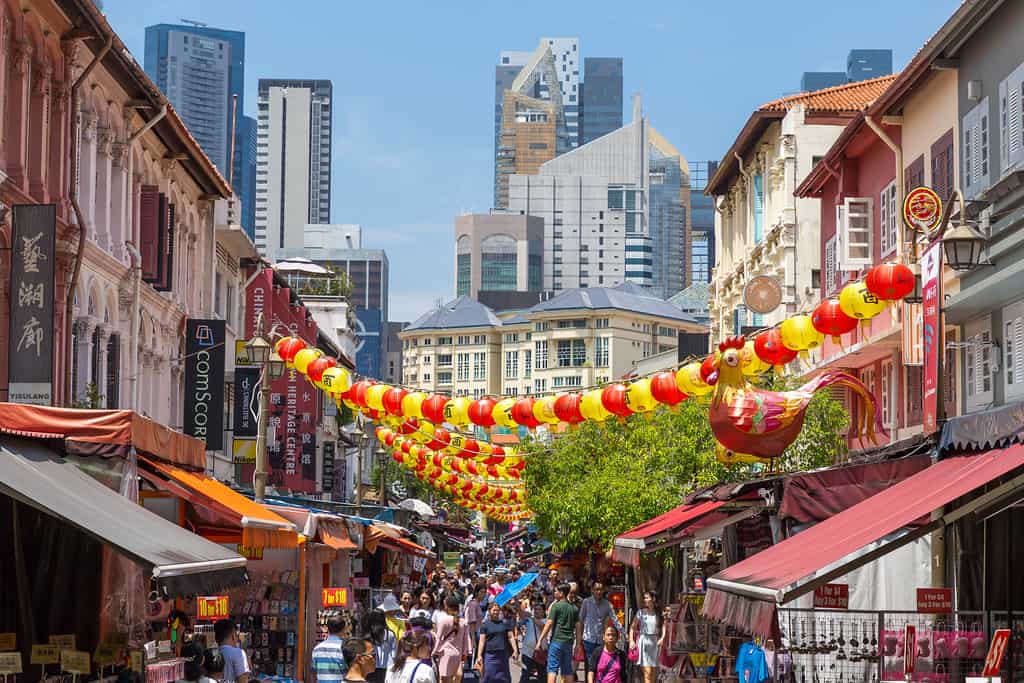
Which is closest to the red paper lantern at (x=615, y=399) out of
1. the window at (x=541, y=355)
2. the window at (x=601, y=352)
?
the window at (x=601, y=352)

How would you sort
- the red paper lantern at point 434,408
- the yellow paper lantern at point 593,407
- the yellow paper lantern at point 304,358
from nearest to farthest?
the yellow paper lantern at point 593,407
the red paper lantern at point 434,408
the yellow paper lantern at point 304,358

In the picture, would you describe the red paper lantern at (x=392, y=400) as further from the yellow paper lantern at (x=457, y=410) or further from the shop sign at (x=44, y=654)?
the shop sign at (x=44, y=654)

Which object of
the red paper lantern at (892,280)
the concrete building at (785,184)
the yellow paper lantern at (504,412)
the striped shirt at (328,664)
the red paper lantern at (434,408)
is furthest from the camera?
the concrete building at (785,184)

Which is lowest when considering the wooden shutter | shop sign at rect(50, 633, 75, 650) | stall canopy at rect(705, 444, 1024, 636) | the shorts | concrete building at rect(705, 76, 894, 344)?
the shorts

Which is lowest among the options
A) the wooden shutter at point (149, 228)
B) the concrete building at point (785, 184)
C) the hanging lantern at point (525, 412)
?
the hanging lantern at point (525, 412)

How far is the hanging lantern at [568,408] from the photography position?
93.5ft

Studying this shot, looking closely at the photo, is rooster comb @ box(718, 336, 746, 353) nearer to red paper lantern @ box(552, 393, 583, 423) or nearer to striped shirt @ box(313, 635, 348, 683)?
red paper lantern @ box(552, 393, 583, 423)

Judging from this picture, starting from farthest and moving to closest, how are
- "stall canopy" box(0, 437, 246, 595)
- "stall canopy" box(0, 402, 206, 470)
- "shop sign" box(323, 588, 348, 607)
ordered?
1. "shop sign" box(323, 588, 348, 607)
2. "stall canopy" box(0, 402, 206, 470)
3. "stall canopy" box(0, 437, 246, 595)

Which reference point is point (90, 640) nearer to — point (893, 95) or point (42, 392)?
point (42, 392)

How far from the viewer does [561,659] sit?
24156mm

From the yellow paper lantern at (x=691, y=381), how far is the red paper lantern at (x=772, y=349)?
2.19 metres

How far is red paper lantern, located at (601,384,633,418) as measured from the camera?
27094mm

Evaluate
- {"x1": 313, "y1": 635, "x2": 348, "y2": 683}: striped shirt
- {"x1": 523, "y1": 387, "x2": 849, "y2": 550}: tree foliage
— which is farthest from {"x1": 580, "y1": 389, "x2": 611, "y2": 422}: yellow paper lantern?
{"x1": 313, "y1": 635, "x2": 348, "y2": 683}: striped shirt

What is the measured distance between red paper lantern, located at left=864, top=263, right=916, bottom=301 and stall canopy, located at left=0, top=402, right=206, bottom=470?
340 inches
